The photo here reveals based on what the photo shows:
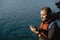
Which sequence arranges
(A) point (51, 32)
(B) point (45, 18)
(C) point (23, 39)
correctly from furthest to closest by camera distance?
(C) point (23, 39)
(B) point (45, 18)
(A) point (51, 32)

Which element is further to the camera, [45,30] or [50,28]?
[45,30]

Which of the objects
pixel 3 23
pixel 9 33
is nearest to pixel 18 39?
pixel 9 33

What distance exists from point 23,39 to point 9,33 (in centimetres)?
232

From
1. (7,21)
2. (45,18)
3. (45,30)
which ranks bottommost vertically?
(7,21)

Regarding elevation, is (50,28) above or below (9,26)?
above

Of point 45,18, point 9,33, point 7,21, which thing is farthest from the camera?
point 7,21

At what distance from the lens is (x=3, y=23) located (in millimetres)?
17766

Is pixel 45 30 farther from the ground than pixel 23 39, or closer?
farther from the ground

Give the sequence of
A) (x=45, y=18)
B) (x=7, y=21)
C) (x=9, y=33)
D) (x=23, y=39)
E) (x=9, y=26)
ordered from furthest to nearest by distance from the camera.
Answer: (x=7, y=21) < (x=9, y=26) < (x=9, y=33) < (x=23, y=39) < (x=45, y=18)

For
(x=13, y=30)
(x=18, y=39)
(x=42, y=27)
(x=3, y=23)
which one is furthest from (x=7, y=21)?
(x=42, y=27)

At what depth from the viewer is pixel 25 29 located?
1545 centimetres

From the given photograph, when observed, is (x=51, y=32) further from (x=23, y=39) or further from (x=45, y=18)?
(x=23, y=39)

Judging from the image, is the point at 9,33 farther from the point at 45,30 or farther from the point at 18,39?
the point at 45,30

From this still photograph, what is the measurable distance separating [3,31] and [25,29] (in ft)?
6.22
